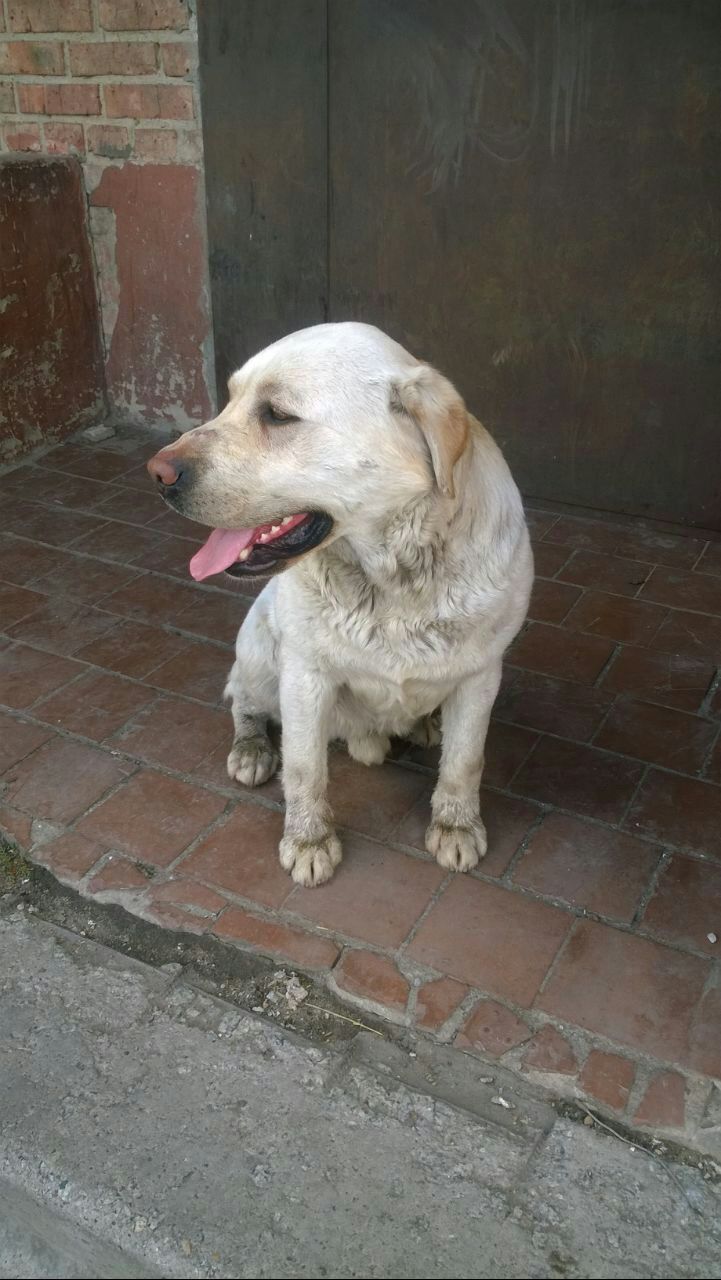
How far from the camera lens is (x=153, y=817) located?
2.82 metres

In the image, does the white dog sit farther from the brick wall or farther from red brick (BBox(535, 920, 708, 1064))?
the brick wall

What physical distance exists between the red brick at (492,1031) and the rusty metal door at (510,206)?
2.91m

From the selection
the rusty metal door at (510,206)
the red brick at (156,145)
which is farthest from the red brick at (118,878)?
the red brick at (156,145)

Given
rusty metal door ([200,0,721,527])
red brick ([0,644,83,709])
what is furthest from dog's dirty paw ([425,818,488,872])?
rusty metal door ([200,0,721,527])

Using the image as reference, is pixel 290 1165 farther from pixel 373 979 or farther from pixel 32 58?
pixel 32 58

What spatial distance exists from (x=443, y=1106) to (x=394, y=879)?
0.68m

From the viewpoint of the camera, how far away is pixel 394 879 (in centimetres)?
262

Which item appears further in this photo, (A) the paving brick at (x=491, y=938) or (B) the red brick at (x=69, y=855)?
(B) the red brick at (x=69, y=855)

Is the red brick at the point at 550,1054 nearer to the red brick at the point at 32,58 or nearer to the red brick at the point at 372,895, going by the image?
the red brick at the point at 372,895

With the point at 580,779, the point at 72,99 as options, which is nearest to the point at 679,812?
the point at 580,779

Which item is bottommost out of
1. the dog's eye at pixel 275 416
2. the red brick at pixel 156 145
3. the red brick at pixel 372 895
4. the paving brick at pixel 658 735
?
the red brick at pixel 372 895

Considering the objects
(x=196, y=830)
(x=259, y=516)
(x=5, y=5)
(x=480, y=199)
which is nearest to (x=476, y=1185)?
(x=196, y=830)

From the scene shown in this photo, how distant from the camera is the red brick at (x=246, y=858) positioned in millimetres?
2582

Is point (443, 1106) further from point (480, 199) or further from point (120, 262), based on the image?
point (120, 262)
